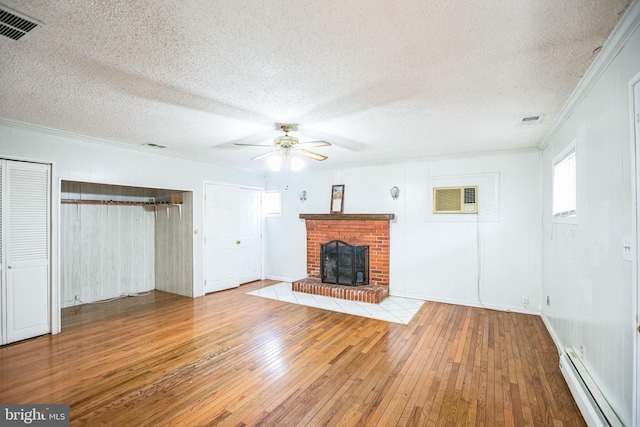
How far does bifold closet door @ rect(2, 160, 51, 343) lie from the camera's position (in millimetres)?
3207

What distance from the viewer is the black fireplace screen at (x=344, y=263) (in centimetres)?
533

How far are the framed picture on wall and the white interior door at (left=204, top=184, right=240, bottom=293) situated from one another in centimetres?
201

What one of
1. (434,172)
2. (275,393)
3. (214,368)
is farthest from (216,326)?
(434,172)

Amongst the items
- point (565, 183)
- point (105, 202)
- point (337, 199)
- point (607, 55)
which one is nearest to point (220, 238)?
point (105, 202)

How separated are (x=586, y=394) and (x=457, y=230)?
289 centimetres

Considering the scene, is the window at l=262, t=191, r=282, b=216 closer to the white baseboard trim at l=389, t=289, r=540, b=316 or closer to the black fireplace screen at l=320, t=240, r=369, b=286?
the black fireplace screen at l=320, t=240, r=369, b=286

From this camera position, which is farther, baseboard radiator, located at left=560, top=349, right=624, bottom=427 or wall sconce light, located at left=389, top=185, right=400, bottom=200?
wall sconce light, located at left=389, top=185, right=400, bottom=200

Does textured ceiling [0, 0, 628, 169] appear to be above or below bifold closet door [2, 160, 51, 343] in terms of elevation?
above

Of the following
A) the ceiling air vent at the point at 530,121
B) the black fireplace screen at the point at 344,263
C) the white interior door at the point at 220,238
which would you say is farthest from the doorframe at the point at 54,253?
the ceiling air vent at the point at 530,121

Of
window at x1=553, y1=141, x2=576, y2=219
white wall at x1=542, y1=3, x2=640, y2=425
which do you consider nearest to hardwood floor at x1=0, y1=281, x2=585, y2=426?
white wall at x1=542, y1=3, x2=640, y2=425

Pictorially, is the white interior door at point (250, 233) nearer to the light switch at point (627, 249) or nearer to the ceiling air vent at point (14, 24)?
the ceiling air vent at point (14, 24)

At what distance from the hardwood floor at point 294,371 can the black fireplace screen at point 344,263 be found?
1.34m

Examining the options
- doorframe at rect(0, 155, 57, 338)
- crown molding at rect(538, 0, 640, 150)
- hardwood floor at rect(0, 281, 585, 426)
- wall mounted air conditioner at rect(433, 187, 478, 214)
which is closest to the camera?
crown molding at rect(538, 0, 640, 150)

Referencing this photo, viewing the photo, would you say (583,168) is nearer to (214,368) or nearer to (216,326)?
(214,368)
